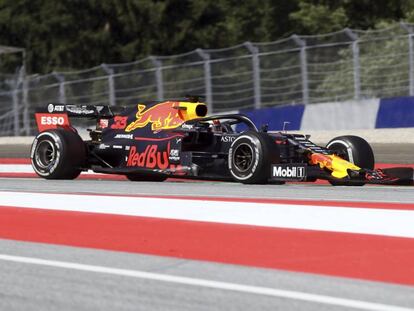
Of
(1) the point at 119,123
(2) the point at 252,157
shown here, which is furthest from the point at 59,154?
(2) the point at 252,157

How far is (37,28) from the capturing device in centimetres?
4078

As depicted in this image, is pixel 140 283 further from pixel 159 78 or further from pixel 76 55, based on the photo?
pixel 76 55

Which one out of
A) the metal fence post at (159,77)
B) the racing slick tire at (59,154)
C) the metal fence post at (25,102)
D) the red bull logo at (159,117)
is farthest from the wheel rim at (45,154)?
the metal fence post at (25,102)

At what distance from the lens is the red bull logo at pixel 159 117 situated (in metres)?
10.1

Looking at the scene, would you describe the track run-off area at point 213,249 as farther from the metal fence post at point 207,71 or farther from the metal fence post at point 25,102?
the metal fence post at point 25,102

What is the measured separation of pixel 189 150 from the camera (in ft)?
31.8

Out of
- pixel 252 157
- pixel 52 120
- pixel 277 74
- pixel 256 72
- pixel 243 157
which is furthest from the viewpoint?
pixel 256 72

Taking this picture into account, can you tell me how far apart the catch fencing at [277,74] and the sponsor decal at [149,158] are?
908cm

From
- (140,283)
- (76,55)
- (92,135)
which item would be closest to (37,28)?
(76,55)

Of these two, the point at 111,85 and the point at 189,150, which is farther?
the point at 111,85

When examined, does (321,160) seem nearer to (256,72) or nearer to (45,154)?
(45,154)

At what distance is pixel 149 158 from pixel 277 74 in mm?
10246

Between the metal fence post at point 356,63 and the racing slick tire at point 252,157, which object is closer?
the racing slick tire at point 252,157

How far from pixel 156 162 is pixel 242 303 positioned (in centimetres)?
566
